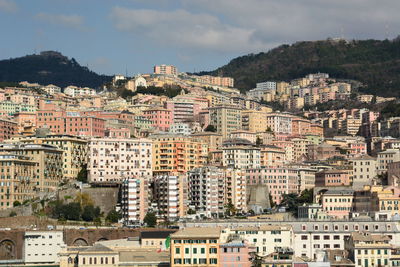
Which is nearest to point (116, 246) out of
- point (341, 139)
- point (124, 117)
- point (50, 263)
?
point (50, 263)

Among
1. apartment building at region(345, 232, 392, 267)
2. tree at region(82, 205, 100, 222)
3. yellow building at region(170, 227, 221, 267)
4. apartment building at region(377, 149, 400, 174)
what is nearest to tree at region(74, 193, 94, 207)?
tree at region(82, 205, 100, 222)

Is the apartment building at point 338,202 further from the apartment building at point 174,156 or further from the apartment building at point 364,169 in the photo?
the apartment building at point 174,156

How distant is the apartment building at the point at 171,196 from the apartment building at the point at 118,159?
6.96 metres

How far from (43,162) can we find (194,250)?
59293mm

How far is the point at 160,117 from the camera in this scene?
626 ft

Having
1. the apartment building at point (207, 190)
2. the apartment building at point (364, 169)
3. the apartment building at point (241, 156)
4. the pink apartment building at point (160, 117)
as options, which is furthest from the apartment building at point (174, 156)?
the pink apartment building at point (160, 117)

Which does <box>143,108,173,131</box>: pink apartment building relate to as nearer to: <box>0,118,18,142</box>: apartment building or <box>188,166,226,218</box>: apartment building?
<box>0,118,18,142</box>: apartment building

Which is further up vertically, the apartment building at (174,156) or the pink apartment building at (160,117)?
the pink apartment building at (160,117)

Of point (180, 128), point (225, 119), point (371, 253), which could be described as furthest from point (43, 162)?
point (371, 253)

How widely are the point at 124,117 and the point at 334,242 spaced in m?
76.2

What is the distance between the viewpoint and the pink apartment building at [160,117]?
189200 mm

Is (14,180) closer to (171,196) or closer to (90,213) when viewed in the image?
(90,213)

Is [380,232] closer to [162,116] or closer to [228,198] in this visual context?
[228,198]

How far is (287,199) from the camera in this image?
481ft
